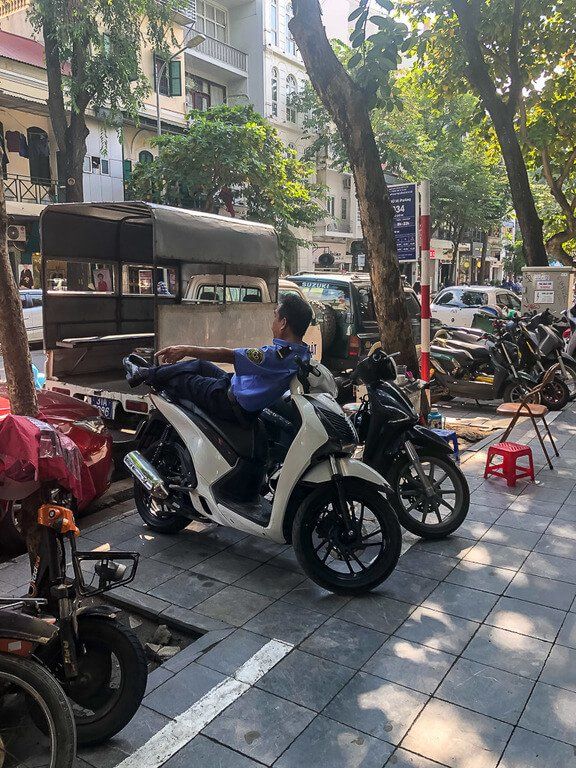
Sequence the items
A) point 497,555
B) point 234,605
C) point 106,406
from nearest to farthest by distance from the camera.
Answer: point 234,605
point 497,555
point 106,406

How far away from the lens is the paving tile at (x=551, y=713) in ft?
8.33

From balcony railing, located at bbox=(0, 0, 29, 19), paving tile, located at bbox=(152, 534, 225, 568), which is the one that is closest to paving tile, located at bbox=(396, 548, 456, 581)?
paving tile, located at bbox=(152, 534, 225, 568)

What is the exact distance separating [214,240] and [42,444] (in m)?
4.73

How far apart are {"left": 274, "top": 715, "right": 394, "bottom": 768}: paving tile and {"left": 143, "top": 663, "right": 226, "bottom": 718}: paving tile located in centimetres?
51

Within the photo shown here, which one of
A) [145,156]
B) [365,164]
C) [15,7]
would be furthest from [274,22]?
[365,164]

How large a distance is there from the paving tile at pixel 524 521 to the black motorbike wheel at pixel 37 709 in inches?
136

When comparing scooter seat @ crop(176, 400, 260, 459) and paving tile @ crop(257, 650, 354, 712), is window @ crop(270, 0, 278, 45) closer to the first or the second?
scooter seat @ crop(176, 400, 260, 459)

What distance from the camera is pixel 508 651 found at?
3.10 metres

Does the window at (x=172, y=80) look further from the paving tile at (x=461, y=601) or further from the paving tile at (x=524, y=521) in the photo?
the paving tile at (x=461, y=601)

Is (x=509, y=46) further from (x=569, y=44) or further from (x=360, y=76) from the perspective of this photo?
(x=360, y=76)

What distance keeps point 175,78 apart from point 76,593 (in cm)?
2460

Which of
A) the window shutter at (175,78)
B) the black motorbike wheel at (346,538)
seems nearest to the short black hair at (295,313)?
the black motorbike wheel at (346,538)

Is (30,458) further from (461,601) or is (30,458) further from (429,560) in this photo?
(429,560)

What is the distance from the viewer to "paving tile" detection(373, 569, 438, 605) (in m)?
3.63
